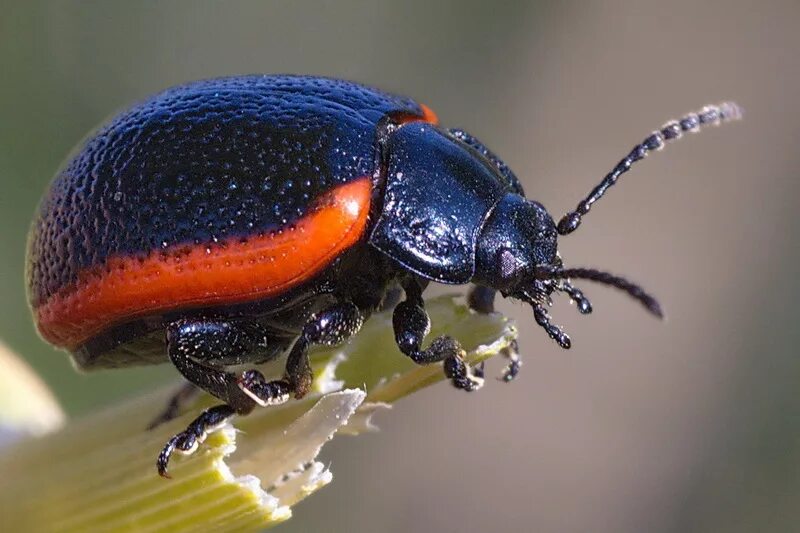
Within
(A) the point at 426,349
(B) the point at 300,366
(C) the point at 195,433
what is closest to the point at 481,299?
(A) the point at 426,349

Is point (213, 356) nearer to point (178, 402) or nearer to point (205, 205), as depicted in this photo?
point (178, 402)

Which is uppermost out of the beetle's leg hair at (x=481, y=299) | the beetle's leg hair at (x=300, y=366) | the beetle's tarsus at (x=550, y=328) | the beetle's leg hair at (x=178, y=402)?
the beetle's tarsus at (x=550, y=328)

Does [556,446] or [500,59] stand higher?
[500,59]

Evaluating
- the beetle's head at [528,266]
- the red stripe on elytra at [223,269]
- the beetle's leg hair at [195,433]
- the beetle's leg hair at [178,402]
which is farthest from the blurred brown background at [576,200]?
the beetle's head at [528,266]

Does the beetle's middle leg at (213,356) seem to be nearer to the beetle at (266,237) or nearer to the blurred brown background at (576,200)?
the beetle at (266,237)

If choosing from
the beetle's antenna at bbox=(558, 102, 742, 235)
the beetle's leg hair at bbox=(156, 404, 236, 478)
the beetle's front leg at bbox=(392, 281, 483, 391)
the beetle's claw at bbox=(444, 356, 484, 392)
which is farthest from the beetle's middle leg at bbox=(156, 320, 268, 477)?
the beetle's antenna at bbox=(558, 102, 742, 235)

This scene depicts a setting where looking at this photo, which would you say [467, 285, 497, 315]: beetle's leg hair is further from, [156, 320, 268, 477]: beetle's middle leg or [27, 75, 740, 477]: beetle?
[156, 320, 268, 477]: beetle's middle leg

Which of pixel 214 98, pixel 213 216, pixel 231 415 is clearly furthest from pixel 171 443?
pixel 214 98

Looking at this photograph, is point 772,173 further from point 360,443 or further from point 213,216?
point 213,216
